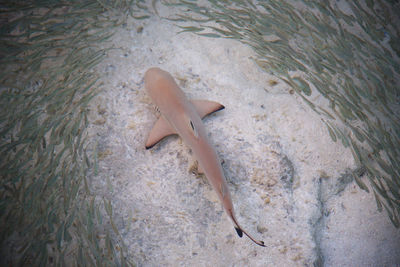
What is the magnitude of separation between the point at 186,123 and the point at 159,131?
0.50 meters

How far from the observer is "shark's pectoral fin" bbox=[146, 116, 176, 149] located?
3.24 m

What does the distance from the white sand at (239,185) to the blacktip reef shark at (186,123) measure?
28cm

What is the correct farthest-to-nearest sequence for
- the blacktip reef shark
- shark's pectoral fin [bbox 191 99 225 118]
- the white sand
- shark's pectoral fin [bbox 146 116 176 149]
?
shark's pectoral fin [bbox 191 99 225 118]
shark's pectoral fin [bbox 146 116 176 149]
the white sand
the blacktip reef shark

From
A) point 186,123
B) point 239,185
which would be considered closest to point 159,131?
point 186,123

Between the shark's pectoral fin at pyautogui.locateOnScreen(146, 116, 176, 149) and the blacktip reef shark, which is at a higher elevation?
the blacktip reef shark

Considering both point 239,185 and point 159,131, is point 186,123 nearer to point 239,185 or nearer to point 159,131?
point 159,131

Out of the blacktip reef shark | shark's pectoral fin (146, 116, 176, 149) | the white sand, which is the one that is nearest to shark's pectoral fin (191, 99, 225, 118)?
the blacktip reef shark

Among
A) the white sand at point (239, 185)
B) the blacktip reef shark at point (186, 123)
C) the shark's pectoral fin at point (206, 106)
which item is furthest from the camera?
the shark's pectoral fin at point (206, 106)

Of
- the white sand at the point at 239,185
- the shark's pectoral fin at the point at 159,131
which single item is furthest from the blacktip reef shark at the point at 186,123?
the white sand at the point at 239,185

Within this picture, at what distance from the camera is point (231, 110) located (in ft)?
12.1

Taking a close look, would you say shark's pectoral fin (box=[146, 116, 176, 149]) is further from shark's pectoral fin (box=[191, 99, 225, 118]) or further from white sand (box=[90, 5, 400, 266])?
shark's pectoral fin (box=[191, 99, 225, 118])

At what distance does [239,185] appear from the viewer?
3232 millimetres

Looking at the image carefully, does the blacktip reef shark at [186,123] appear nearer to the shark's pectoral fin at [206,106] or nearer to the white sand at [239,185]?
the shark's pectoral fin at [206,106]

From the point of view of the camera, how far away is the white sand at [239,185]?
9.96 ft
